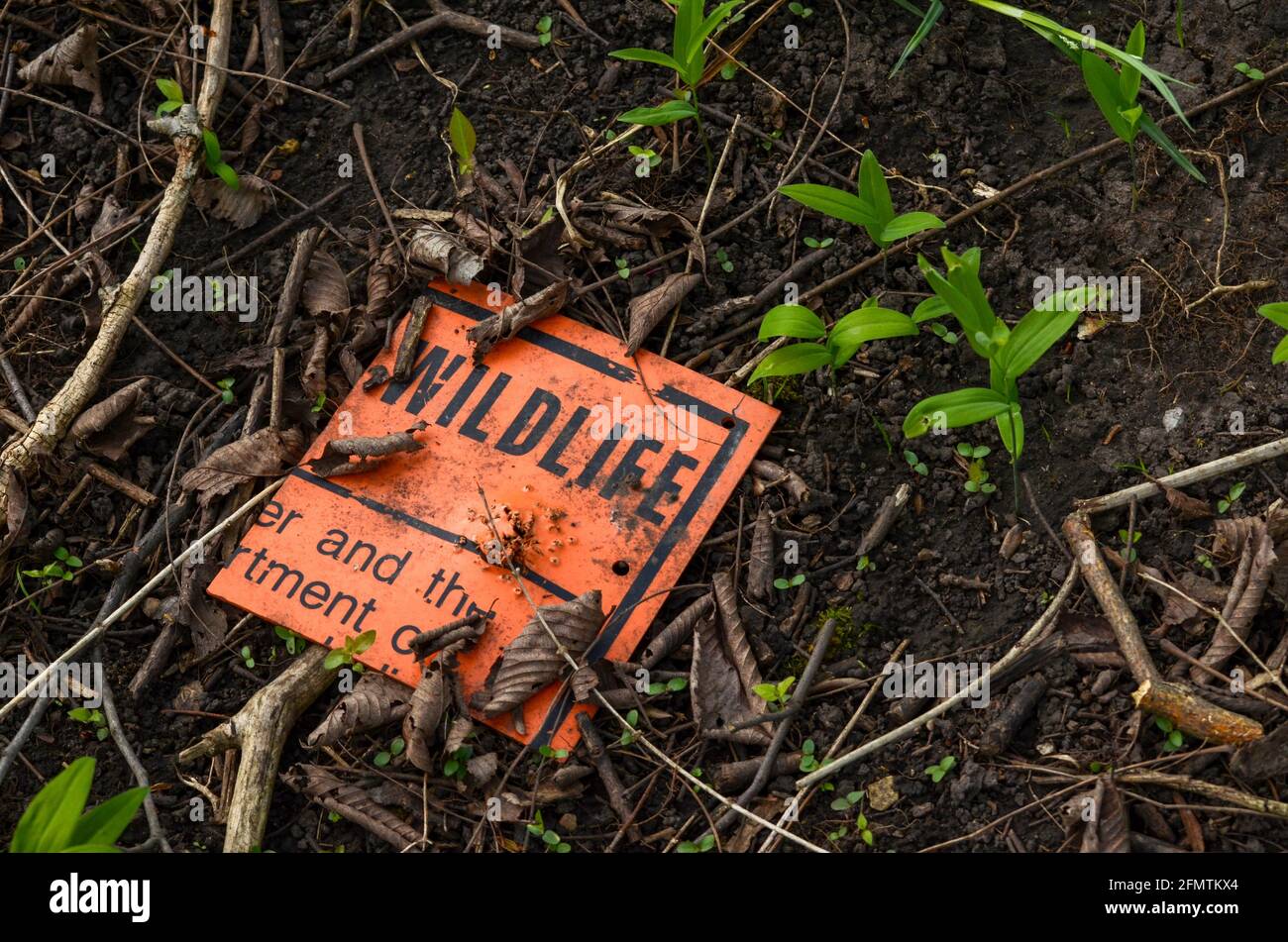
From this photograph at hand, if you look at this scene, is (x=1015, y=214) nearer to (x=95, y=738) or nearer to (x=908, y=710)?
(x=908, y=710)

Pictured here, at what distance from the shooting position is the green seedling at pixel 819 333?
225 cm

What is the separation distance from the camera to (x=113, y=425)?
2.57 metres

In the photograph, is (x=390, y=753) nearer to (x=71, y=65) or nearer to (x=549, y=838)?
(x=549, y=838)

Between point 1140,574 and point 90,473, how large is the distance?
217 centimetres

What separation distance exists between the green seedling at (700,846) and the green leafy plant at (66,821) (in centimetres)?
91

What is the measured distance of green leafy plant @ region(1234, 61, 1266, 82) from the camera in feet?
8.50

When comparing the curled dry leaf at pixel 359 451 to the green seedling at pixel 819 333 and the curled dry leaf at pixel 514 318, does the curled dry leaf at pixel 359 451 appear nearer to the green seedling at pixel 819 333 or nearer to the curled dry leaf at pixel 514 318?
the curled dry leaf at pixel 514 318

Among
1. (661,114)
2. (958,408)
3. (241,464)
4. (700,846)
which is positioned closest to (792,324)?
(958,408)

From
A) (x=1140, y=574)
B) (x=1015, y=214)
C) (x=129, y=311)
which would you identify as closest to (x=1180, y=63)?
(x=1015, y=214)

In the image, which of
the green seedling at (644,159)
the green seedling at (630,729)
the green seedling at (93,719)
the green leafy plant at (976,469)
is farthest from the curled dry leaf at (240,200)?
the green leafy plant at (976,469)

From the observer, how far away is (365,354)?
2646 mm
